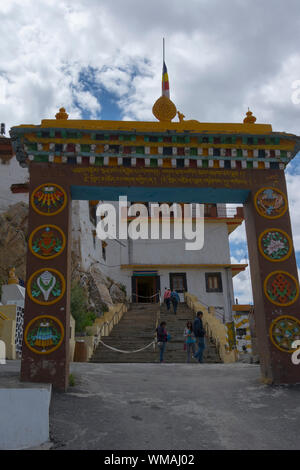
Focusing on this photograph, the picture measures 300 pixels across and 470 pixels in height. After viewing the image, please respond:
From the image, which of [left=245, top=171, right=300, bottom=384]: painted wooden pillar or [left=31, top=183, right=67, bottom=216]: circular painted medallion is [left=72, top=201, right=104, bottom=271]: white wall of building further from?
[left=245, top=171, right=300, bottom=384]: painted wooden pillar

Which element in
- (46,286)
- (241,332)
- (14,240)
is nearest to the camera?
(46,286)

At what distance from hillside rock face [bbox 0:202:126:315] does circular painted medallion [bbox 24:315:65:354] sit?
17588 millimetres

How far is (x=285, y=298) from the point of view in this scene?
8.66 m

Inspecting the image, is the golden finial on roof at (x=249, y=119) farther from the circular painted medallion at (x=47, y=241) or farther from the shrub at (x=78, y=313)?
the shrub at (x=78, y=313)

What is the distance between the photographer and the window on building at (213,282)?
104ft

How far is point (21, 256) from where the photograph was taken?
25.8 metres

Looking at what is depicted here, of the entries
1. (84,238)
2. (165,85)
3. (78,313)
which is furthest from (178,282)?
(165,85)

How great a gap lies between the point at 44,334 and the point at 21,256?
61.9 ft

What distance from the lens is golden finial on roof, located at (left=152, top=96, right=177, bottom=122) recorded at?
33.0ft

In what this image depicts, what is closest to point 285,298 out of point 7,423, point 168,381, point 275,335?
point 275,335

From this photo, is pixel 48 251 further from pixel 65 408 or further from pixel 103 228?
pixel 103 228

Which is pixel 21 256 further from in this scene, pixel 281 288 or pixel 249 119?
pixel 281 288

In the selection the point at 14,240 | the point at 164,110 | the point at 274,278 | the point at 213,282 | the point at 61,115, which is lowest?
the point at 274,278

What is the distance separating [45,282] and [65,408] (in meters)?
2.58
